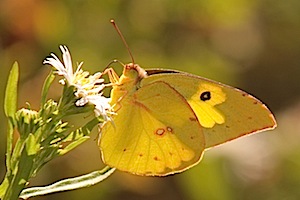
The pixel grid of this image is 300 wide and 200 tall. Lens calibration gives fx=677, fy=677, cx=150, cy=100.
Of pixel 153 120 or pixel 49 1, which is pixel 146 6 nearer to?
Result: pixel 49 1

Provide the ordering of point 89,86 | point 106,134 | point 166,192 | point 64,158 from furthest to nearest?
point 166,192 < point 64,158 < point 106,134 < point 89,86

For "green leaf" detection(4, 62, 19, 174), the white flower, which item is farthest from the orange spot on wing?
"green leaf" detection(4, 62, 19, 174)

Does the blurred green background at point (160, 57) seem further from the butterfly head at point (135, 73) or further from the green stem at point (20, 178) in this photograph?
the green stem at point (20, 178)

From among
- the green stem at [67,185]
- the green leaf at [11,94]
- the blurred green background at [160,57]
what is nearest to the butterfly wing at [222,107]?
the green stem at [67,185]

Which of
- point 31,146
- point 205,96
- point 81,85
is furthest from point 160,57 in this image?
point 31,146

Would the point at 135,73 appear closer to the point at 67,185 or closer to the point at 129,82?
the point at 129,82

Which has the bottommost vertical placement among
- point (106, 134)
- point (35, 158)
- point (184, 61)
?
point (35, 158)

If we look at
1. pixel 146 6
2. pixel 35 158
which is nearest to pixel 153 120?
pixel 35 158

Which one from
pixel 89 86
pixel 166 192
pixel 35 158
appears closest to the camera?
pixel 35 158
